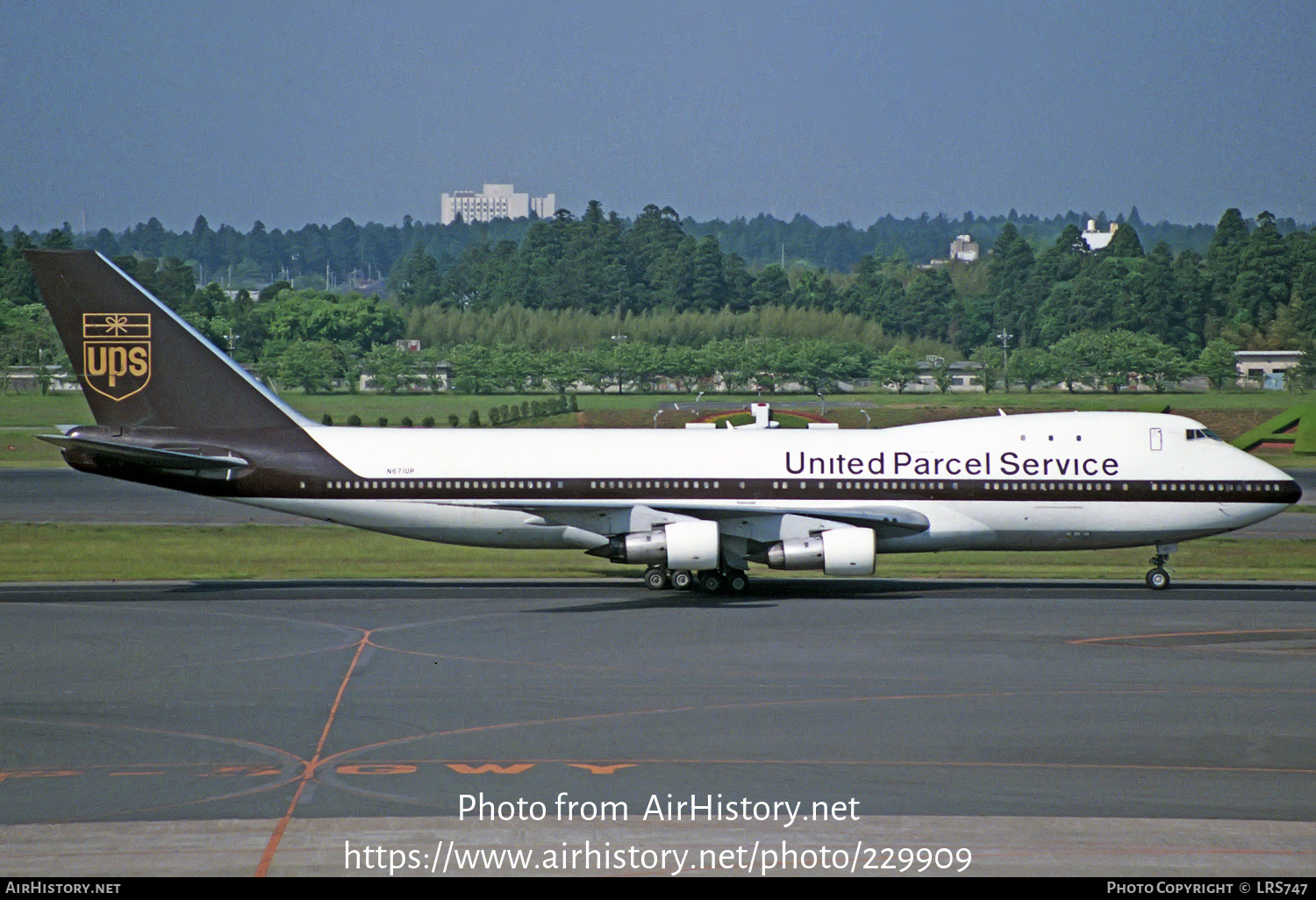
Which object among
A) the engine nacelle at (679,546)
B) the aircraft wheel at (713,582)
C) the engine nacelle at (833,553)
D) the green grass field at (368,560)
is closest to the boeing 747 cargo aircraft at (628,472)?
A: the aircraft wheel at (713,582)

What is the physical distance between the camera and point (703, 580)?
115 ft

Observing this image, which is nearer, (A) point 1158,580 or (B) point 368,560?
(A) point 1158,580

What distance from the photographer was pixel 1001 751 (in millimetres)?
19391

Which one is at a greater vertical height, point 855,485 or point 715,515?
point 855,485

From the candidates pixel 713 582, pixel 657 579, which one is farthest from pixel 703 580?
pixel 657 579

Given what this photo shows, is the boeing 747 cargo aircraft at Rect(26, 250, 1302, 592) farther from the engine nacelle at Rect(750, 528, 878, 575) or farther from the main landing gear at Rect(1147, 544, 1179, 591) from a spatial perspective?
the engine nacelle at Rect(750, 528, 878, 575)

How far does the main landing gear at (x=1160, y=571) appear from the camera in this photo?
3553 centimetres

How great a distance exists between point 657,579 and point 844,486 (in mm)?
5352

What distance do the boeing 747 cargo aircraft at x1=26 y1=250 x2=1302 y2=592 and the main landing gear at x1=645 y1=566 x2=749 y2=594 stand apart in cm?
5

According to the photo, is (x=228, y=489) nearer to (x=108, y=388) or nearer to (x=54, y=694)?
(x=108, y=388)

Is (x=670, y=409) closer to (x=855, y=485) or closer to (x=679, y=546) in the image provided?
(x=855, y=485)

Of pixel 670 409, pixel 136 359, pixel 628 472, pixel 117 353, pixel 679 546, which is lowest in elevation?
pixel 679 546

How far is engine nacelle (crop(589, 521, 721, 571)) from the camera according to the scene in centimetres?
3322

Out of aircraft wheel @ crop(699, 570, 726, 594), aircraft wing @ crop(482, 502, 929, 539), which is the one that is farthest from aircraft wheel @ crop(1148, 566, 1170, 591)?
aircraft wheel @ crop(699, 570, 726, 594)
